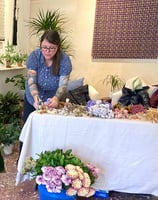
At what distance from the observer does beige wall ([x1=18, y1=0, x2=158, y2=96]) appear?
4.07 metres

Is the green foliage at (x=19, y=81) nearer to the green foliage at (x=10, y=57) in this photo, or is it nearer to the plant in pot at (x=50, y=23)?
the green foliage at (x=10, y=57)

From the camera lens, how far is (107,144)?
200cm

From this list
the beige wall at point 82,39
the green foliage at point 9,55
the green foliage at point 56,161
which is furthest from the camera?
the beige wall at point 82,39

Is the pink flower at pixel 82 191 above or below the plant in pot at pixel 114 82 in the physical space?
below

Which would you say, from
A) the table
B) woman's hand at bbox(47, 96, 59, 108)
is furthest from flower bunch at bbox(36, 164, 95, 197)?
woman's hand at bbox(47, 96, 59, 108)

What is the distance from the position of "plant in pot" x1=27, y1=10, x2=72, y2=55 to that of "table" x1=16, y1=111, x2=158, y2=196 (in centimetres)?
222

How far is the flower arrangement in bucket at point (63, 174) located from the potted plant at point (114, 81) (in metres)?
2.35

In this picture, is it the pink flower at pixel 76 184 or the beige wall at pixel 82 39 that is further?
the beige wall at pixel 82 39

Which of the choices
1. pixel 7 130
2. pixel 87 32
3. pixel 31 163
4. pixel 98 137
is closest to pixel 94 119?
pixel 98 137

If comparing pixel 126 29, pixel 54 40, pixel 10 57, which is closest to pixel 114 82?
pixel 126 29

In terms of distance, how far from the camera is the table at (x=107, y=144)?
6.49 feet

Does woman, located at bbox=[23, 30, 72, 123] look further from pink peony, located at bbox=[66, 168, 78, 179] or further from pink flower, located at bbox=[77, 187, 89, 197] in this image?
pink flower, located at bbox=[77, 187, 89, 197]

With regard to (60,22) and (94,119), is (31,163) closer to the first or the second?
(94,119)

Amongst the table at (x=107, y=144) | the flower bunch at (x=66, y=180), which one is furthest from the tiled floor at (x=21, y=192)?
the flower bunch at (x=66, y=180)
